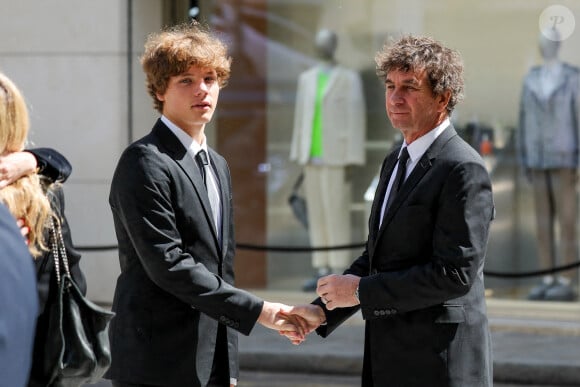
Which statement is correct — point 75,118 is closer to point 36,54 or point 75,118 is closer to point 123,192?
point 36,54

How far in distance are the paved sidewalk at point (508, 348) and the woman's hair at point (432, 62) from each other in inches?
175

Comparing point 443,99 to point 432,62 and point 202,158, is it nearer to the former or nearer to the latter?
point 432,62

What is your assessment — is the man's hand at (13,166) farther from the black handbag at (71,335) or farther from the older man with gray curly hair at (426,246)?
the older man with gray curly hair at (426,246)

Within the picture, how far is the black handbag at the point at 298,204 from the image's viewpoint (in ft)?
35.3

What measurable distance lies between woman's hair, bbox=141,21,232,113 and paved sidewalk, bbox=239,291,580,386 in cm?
438

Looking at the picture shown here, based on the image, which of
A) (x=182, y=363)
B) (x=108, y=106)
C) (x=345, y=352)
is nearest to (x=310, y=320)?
(x=182, y=363)

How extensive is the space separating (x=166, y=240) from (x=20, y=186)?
59 cm

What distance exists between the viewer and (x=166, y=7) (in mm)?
Result: 10211

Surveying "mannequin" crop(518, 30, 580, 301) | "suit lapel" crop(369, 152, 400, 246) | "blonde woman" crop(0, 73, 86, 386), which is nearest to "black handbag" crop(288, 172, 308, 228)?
"mannequin" crop(518, 30, 580, 301)

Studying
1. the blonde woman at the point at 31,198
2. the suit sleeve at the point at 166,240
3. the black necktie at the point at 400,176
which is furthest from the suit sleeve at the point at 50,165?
the black necktie at the point at 400,176

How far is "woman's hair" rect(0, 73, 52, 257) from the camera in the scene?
11.2ft

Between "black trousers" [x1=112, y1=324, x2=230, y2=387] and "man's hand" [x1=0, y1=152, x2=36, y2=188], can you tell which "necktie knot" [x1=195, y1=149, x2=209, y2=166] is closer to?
"black trousers" [x1=112, y1=324, x2=230, y2=387]

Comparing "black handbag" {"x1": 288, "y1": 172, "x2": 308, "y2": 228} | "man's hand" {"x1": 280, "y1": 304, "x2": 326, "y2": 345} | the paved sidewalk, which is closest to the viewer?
"man's hand" {"x1": 280, "y1": 304, "x2": 326, "y2": 345}

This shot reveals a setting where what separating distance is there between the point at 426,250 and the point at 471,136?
6479 millimetres
